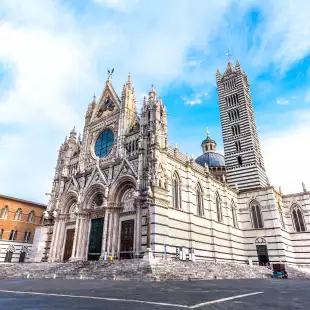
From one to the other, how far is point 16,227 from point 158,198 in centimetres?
→ 2611

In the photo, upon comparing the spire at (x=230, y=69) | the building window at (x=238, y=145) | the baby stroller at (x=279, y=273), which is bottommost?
the baby stroller at (x=279, y=273)

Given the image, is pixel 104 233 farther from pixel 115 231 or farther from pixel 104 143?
pixel 104 143

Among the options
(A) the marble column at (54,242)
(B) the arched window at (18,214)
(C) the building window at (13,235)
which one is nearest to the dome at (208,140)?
(A) the marble column at (54,242)

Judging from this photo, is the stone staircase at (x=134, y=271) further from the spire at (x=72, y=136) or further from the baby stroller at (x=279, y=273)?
the spire at (x=72, y=136)

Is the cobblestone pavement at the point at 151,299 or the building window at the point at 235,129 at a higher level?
the building window at the point at 235,129

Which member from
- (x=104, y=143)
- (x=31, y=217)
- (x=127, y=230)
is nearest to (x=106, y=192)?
(x=127, y=230)

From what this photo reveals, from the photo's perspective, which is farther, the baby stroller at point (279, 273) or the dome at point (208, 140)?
the dome at point (208, 140)

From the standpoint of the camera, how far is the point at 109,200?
2552 centimetres

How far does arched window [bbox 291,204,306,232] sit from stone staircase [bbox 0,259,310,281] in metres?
13.1

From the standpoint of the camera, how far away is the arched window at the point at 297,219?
1377 inches

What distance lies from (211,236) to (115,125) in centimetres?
1679

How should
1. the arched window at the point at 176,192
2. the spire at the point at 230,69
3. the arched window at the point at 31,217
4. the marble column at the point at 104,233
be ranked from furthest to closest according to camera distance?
the spire at the point at 230,69 < the arched window at the point at 31,217 < the arched window at the point at 176,192 < the marble column at the point at 104,233

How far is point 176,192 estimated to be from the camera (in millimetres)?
25344

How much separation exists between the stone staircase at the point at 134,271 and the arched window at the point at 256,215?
8.48m
